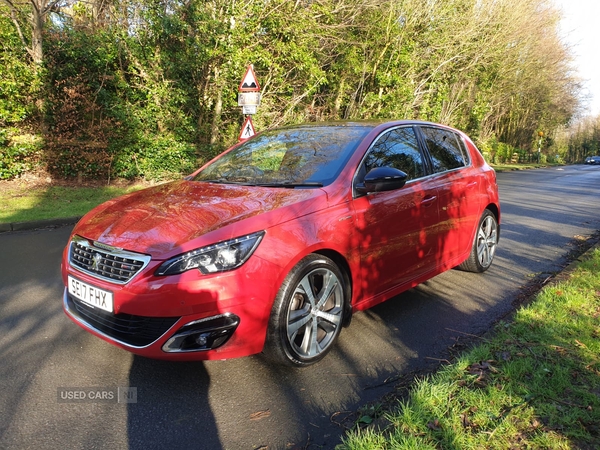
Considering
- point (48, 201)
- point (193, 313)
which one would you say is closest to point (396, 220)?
point (193, 313)

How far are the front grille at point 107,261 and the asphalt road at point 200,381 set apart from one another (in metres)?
0.69

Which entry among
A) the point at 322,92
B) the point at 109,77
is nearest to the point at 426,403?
the point at 109,77

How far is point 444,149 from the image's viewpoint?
4.58 m

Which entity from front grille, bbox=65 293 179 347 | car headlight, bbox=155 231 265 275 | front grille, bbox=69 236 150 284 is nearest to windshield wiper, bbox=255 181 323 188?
car headlight, bbox=155 231 265 275

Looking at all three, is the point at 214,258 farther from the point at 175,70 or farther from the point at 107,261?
the point at 175,70

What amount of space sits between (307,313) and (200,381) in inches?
31.6

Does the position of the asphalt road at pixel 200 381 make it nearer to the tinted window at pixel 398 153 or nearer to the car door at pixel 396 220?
the car door at pixel 396 220

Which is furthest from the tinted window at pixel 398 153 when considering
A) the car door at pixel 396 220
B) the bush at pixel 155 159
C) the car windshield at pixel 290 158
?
the bush at pixel 155 159

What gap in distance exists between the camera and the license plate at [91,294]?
256 cm

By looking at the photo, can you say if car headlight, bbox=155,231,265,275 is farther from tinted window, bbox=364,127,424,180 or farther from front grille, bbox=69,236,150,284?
tinted window, bbox=364,127,424,180

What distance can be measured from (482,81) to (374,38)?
509 inches

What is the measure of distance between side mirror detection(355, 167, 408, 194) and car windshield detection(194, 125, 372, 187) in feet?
0.72

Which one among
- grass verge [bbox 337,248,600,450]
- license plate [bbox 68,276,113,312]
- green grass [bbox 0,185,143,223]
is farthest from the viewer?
green grass [bbox 0,185,143,223]

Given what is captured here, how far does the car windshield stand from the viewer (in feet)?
11.0
